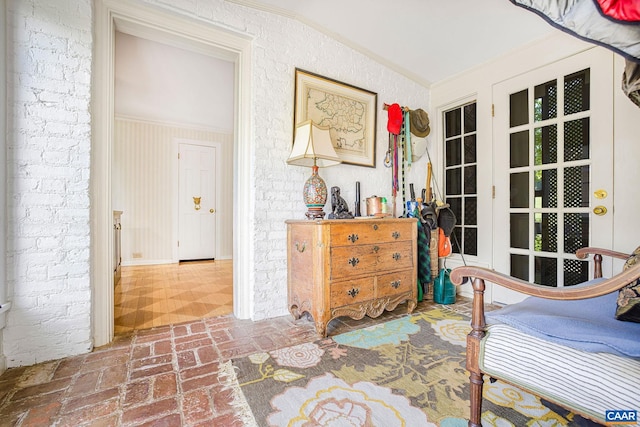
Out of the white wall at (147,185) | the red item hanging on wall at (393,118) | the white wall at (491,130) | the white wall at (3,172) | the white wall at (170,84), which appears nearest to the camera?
the white wall at (3,172)

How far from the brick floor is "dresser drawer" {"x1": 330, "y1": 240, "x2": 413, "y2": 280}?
1.62 feet

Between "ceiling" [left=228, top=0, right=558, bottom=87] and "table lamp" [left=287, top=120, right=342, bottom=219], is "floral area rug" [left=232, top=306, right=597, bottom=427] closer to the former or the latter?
"table lamp" [left=287, top=120, right=342, bottom=219]

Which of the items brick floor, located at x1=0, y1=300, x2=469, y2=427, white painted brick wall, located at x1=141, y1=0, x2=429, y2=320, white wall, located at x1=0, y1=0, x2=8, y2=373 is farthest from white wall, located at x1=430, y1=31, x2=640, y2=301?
white wall, located at x1=0, y1=0, x2=8, y2=373

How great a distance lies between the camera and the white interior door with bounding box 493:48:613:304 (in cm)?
209

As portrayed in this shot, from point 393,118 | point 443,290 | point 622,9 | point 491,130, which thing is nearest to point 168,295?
point 443,290

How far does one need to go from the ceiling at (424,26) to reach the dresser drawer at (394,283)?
2.26m

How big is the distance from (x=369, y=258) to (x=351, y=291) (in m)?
0.30

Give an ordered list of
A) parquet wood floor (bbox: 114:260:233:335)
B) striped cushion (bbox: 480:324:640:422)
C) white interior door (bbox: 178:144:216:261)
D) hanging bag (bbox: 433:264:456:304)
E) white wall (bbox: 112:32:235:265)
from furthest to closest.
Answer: white interior door (bbox: 178:144:216:261) → white wall (bbox: 112:32:235:265) → hanging bag (bbox: 433:264:456:304) → parquet wood floor (bbox: 114:260:233:335) → striped cushion (bbox: 480:324:640:422)

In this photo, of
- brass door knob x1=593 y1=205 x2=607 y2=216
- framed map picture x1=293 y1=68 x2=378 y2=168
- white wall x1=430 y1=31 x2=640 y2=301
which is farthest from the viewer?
framed map picture x1=293 y1=68 x2=378 y2=168

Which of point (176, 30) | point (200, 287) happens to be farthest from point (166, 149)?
point (176, 30)

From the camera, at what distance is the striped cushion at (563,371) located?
0.73 metres

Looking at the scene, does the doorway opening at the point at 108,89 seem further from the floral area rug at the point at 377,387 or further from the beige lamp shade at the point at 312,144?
the floral area rug at the point at 377,387

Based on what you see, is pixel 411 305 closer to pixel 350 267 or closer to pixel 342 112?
pixel 350 267

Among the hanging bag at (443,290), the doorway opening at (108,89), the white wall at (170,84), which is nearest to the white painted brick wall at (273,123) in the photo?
the doorway opening at (108,89)
